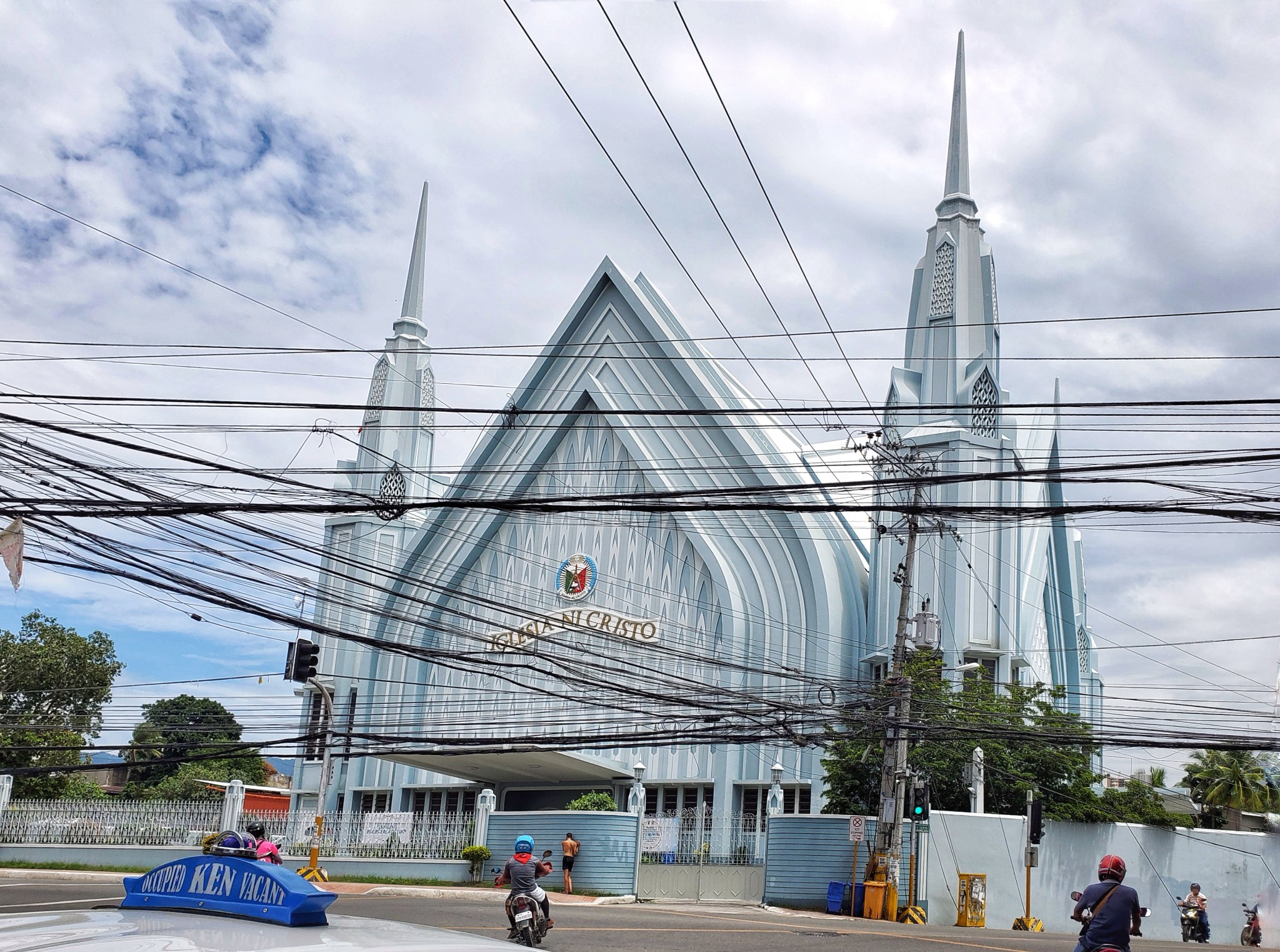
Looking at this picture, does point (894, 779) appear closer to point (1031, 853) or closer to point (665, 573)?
point (1031, 853)

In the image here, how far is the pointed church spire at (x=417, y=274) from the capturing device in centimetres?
5409

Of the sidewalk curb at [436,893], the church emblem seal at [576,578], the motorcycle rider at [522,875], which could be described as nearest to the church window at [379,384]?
the church emblem seal at [576,578]

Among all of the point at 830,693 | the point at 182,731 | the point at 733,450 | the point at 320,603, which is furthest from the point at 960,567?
the point at 182,731

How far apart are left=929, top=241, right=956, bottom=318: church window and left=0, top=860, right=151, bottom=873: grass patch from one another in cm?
2916

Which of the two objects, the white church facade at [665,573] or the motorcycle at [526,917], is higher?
the white church facade at [665,573]

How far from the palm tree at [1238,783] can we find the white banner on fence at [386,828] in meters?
32.8

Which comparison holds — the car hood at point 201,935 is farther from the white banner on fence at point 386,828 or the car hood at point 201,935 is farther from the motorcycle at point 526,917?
the white banner on fence at point 386,828

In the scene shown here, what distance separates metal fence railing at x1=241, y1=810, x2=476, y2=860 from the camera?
3272cm

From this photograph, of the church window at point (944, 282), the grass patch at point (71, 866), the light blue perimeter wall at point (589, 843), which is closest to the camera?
the light blue perimeter wall at point (589, 843)

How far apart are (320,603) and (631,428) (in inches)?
608

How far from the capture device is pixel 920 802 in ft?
92.0

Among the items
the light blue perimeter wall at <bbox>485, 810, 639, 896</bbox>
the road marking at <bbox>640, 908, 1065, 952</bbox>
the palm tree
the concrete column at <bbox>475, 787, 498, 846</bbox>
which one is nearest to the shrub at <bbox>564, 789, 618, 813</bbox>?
the light blue perimeter wall at <bbox>485, 810, 639, 896</bbox>

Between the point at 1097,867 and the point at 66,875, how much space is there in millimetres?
26340

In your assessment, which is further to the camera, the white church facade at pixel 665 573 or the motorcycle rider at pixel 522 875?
the white church facade at pixel 665 573
